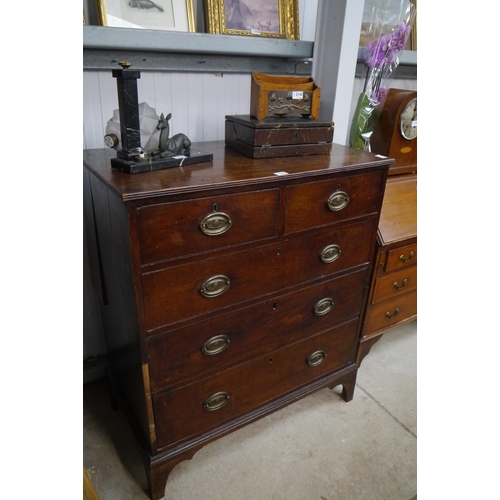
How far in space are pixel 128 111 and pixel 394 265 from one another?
129cm

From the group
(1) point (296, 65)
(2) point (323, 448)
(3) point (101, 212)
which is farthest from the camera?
(1) point (296, 65)

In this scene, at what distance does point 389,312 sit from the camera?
191 cm

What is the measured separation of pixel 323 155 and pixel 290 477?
122 cm

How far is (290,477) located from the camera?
1498 mm

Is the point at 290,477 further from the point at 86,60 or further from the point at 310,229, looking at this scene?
the point at 86,60

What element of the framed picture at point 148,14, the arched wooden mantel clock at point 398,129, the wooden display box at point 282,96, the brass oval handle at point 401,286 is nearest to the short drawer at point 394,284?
the brass oval handle at point 401,286

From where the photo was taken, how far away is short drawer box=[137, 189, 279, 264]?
1004 mm

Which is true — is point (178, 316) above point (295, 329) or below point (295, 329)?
above

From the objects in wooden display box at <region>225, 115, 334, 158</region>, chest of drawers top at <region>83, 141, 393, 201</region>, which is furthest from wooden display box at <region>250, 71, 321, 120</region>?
chest of drawers top at <region>83, 141, 393, 201</region>

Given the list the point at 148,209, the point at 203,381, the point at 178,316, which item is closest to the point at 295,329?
the point at 203,381

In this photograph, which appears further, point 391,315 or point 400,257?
point 391,315

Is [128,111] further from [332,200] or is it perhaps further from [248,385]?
[248,385]

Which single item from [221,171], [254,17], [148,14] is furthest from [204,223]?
[254,17]

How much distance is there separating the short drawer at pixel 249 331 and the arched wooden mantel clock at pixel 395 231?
8.6 inches
